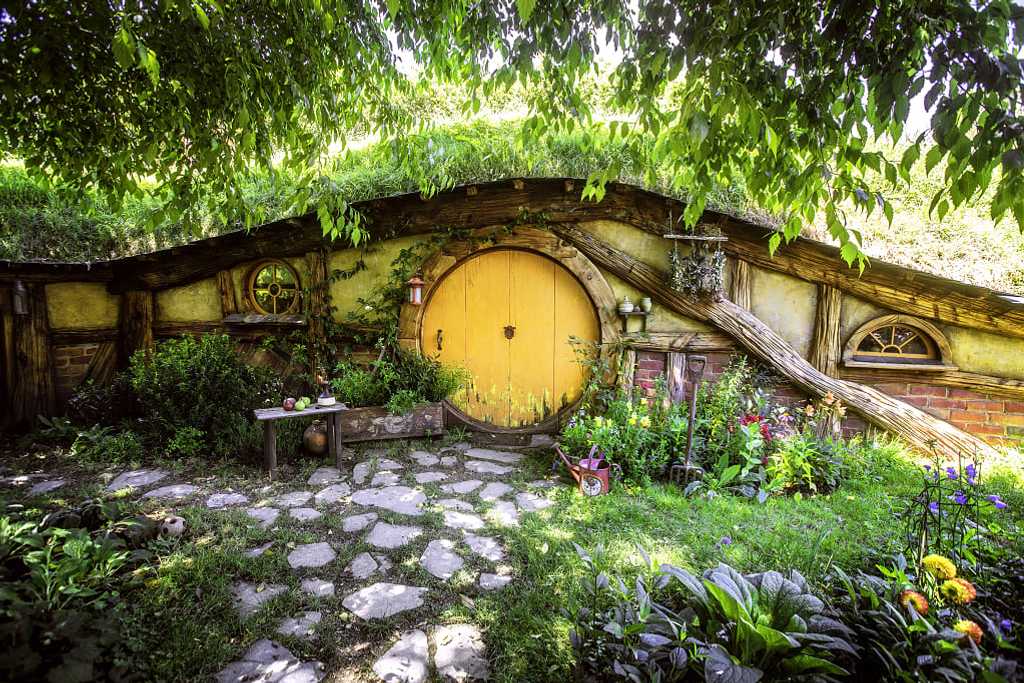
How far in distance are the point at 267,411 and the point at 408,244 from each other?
2.46m

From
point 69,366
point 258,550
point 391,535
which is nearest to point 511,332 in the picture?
point 391,535

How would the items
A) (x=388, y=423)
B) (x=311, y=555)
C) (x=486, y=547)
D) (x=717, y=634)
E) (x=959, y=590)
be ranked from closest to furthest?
(x=959, y=590)
(x=717, y=634)
(x=311, y=555)
(x=486, y=547)
(x=388, y=423)

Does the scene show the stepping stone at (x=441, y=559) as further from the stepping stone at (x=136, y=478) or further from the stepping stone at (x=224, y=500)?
the stepping stone at (x=136, y=478)

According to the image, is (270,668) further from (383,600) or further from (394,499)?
(394,499)

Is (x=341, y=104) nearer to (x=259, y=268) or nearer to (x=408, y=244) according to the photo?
(x=408, y=244)

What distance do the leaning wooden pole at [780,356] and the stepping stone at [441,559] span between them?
3.46 meters

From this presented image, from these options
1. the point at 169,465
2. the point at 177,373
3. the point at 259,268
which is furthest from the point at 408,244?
the point at 169,465

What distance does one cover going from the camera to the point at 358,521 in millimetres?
3457

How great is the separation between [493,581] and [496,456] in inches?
91.9

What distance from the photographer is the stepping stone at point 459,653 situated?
206 centimetres

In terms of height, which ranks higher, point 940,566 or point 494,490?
point 940,566

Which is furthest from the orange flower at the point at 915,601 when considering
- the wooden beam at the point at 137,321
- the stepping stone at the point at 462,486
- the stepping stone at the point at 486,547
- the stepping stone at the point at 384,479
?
the wooden beam at the point at 137,321

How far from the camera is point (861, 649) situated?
5.73 feet

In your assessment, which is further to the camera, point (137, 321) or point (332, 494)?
point (137, 321)
